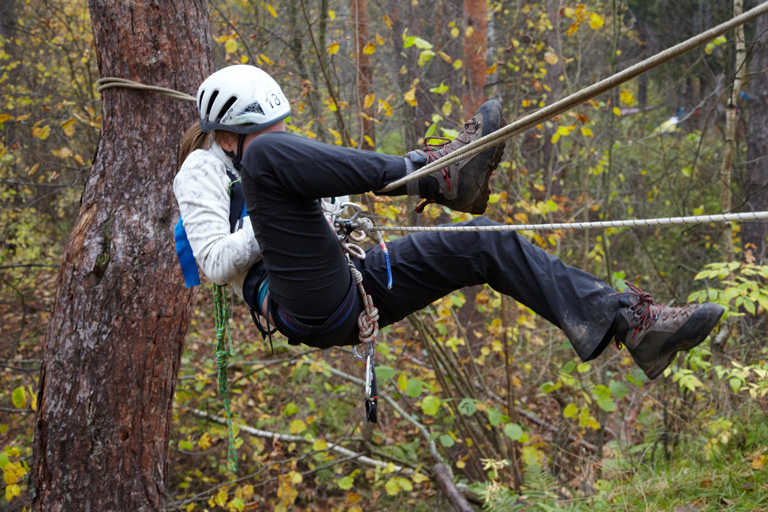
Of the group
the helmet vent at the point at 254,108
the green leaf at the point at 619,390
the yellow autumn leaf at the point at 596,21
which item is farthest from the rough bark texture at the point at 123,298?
the green leaf at the point at 619,390

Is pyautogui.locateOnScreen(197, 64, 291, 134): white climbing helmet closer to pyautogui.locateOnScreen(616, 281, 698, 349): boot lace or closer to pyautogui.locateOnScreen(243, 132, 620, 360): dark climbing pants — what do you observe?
pyautogui.locateOnScreen(243, 132, 620, 360): dark climbing pants

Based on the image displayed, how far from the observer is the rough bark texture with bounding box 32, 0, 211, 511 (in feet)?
9.63

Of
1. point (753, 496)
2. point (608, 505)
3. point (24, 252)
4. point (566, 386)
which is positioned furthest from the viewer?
point (24, 252)

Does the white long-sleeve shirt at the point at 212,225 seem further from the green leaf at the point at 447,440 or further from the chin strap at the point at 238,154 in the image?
the green leaf at the point at 447,440

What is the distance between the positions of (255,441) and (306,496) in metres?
1.07

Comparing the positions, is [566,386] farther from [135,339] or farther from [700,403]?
[135,339]

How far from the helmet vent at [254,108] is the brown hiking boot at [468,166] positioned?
2.23 feet

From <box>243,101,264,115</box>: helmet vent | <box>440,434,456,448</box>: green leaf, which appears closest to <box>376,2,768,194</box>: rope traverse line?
<box>243,101,264,115</box>: helmet vent

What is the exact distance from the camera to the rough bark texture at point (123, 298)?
2936 millimetres

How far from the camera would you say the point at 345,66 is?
29.4 feet

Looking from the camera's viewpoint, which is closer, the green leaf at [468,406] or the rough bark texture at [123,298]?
the rough bark texture at [123,298]

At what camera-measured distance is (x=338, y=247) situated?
232cm

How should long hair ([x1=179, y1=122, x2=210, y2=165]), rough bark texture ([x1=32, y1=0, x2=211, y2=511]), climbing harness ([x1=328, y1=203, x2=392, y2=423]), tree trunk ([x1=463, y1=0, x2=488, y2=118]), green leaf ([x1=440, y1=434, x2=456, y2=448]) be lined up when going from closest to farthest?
climbing harness ([x1=328, y1=203, x2=392, y2=423])
long hair ([x1=179, y1=122, x2=210, y2=165])
rough bark texture ([x1=32, y1=0, x2=211, y2=511])
green leaf ([x1=440, y1=434, x2=456, y2=448])
tree trunk ([x1=463, y1=0, x2=488, y2=118])

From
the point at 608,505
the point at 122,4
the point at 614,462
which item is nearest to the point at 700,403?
the point at 614,462
